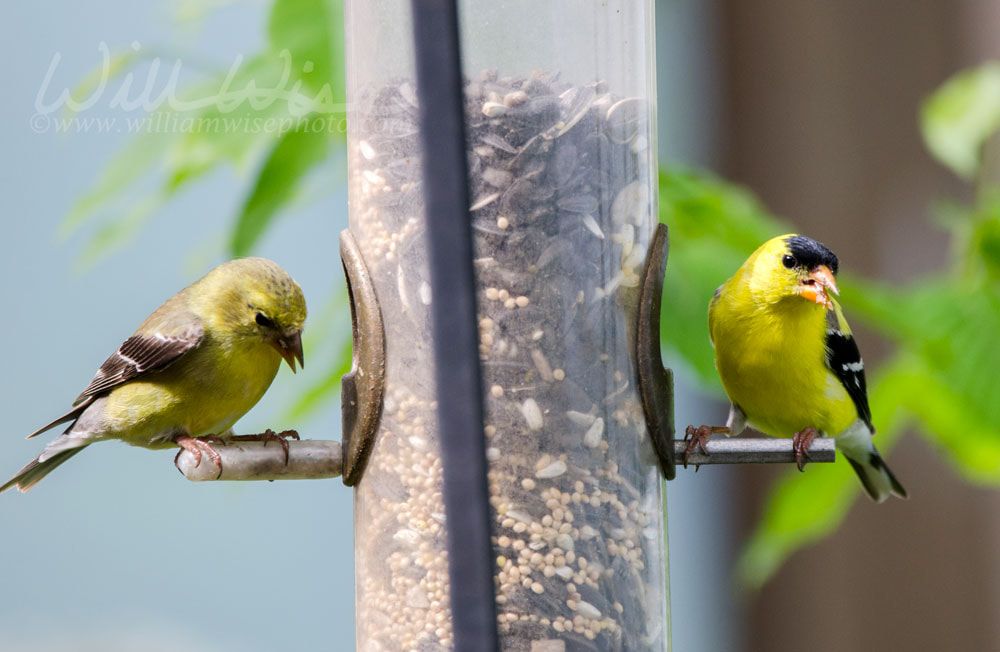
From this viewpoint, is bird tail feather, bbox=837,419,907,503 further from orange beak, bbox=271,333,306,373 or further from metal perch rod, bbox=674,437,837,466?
orange beak, bbox=271,333,306,373

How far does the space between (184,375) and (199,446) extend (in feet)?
0.78

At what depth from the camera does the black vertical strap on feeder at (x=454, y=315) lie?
192 cm

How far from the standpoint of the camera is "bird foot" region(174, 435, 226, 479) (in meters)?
2.01

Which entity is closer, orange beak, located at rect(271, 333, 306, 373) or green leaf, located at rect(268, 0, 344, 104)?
green leaf, located at rect(268, 0, 344, 104)

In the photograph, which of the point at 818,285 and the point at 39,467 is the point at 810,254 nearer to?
the point at 818,285

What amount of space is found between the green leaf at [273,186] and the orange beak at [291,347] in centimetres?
39

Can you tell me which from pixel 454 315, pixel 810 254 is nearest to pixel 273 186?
pixel 454 315

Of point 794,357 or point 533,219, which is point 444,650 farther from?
point 794,357

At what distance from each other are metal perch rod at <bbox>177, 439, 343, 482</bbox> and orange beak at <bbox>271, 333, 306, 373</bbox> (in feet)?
1.01

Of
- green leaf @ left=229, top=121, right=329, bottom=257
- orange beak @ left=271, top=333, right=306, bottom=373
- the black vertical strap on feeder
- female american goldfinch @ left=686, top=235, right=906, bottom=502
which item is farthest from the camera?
female american goldfinch @ left=686, top=235, right=906, bottom=502

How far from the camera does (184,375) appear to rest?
255cm

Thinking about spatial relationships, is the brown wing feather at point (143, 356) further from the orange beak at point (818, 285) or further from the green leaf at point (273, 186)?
the orange beak at point (818, 285)

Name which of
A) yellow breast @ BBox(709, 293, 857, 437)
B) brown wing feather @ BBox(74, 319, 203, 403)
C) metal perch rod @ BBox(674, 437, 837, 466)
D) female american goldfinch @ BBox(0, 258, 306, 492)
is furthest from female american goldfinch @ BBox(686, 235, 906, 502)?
brown wing feather @ BBox(74, 319, 203, 403)

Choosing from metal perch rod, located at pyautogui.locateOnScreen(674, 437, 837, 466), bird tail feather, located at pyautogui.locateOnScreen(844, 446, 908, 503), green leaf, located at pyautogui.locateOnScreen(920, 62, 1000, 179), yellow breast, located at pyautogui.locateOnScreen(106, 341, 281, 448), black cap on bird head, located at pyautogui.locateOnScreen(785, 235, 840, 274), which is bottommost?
bird tail feather, located at pyautogui.locateOnScreen(844, 446, 908, 503)
